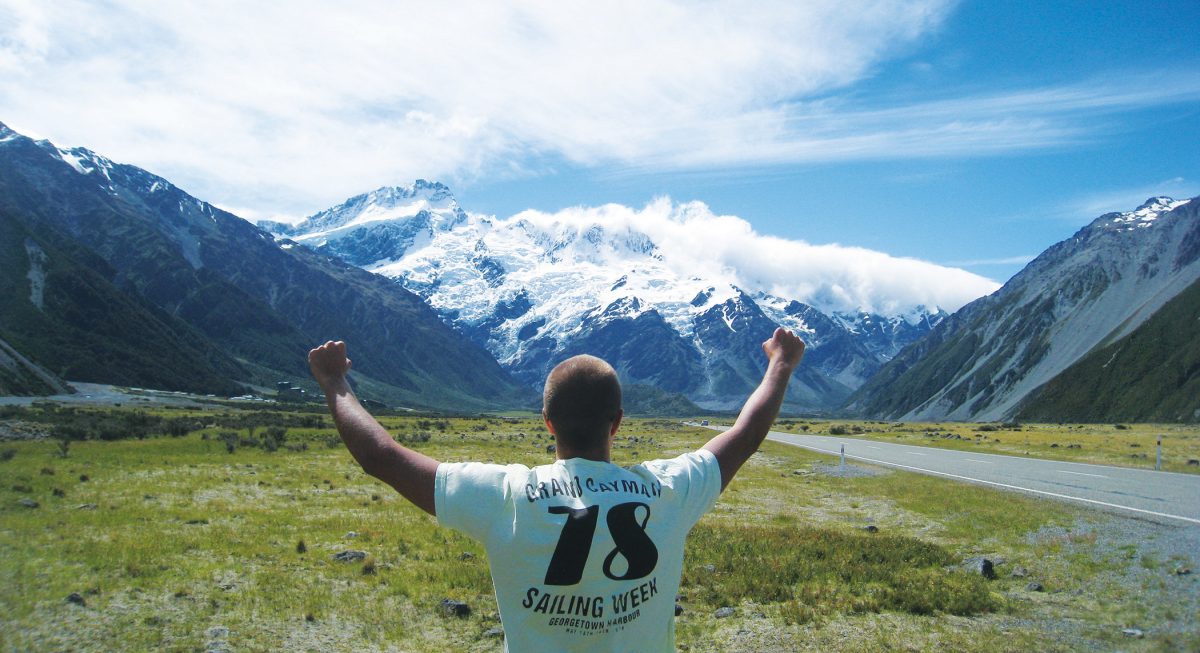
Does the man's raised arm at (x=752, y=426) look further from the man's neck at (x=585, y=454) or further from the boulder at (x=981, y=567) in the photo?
the boulder at (x=981, y=567)

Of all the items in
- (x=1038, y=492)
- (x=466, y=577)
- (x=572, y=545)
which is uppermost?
(x=572, y=545)

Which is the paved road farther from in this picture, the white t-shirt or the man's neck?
the man's neck

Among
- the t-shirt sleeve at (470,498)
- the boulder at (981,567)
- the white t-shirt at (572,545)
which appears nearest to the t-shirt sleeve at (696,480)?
the white t-shirt at (572,545)

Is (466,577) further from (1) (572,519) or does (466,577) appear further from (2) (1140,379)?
(2) (1140,379)

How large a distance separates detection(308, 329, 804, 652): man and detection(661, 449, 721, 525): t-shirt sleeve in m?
0.01

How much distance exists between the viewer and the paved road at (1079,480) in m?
20.8

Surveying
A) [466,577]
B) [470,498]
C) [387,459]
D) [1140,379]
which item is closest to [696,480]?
[470,498]

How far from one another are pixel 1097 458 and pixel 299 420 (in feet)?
222

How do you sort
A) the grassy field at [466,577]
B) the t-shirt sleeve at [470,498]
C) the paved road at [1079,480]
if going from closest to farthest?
the t-shirt sleeve at [470,498] → the grassy field at [466,577] → the paved road at [1079,480]

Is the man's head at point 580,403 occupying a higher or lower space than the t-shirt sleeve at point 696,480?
higher

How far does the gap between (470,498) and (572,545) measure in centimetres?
62

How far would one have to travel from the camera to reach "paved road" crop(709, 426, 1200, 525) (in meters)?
20.8

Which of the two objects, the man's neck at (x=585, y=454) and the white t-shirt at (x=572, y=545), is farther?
the man's neck at (x=585, y=454)

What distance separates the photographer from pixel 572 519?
3738 mm
